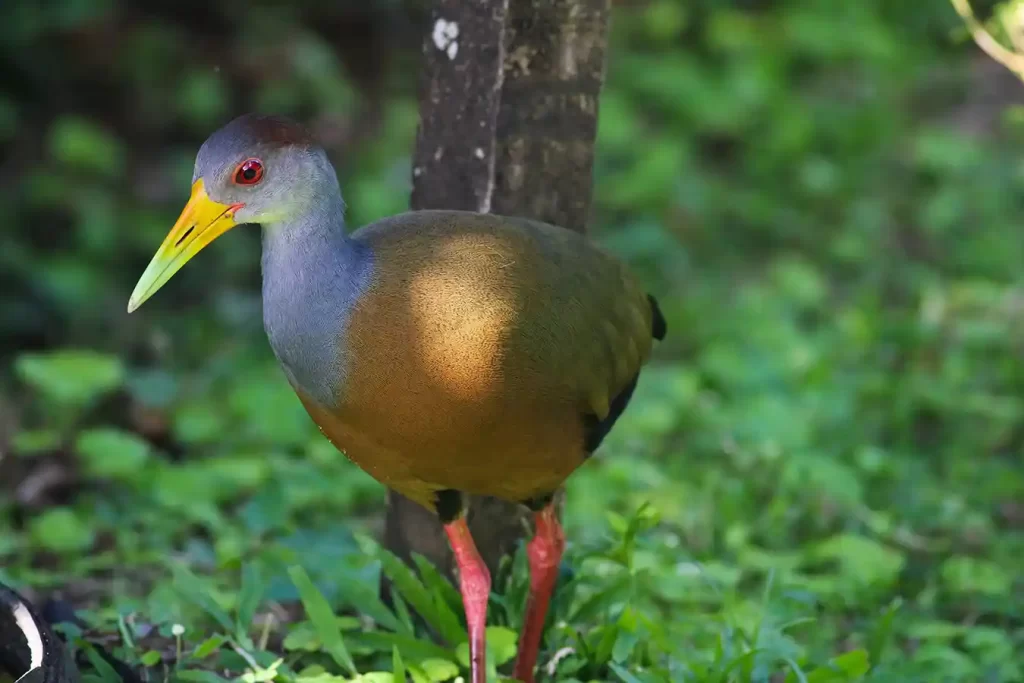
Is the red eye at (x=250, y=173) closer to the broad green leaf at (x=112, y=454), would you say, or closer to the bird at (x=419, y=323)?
the bird at (x=419, y=323)

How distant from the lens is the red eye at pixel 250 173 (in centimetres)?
284

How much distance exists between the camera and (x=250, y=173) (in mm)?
2844

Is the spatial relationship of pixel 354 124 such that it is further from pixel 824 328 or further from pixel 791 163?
pixel 824 328

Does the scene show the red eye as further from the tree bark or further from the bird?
the tree bark

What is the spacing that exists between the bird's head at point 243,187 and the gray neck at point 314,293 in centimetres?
5

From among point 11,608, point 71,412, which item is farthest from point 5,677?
point 71,412

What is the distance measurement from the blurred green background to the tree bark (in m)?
0.90

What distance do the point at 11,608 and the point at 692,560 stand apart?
1.96 metres

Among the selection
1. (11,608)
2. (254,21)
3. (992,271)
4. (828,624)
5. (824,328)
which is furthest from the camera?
(254,21)

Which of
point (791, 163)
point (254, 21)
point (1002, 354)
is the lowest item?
point (1002, 354)

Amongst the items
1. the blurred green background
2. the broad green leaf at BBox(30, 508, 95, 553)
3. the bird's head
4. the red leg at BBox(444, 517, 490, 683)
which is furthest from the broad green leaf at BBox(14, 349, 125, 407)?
the red leg at BBox(444, 517, 490, 683)

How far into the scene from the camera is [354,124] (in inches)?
293

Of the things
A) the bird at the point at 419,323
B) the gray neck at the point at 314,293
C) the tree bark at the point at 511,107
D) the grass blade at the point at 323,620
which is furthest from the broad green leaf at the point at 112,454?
the gray neck at the point at 314,293

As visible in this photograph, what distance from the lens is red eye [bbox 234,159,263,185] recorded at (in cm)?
284
